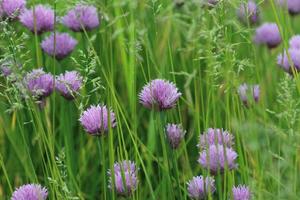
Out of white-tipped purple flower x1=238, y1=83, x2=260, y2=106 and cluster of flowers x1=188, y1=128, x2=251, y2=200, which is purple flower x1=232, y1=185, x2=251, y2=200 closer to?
cluster of flowers x1=188, y1=128, x2=251, y2=200

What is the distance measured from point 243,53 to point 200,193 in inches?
38.4

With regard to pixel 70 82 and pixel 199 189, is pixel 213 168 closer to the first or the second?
pixel 199 189

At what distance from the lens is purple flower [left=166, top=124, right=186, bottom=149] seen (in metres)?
1.11

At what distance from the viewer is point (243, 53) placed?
6.38 ft

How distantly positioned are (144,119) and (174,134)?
496 mm

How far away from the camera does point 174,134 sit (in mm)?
1109

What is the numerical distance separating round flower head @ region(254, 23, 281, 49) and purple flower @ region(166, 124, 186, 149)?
33.6 inches

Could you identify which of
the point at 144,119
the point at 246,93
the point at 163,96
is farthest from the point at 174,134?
the point at 144,119

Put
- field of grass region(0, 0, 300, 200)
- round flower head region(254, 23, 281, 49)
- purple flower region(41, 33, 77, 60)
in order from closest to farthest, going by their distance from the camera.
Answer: field of grass region(0, 0, 300, 200)
purple flower region(41, 33, 77, 60)
round flower head region(254, 23, 281, 49)

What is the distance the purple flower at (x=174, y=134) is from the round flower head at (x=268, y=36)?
2.80ft

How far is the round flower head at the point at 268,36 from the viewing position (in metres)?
1.90

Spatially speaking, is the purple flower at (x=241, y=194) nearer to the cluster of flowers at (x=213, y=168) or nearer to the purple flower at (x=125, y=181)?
the cluster of flowers at (x=213, y=168)

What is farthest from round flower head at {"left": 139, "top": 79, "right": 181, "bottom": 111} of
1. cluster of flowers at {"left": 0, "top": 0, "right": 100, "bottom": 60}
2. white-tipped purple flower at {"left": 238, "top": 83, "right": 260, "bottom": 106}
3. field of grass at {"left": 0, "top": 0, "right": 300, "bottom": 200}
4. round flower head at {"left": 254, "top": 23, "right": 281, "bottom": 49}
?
round flower head at {"left": 254, "top": 23, "right": 281, "bottom": 49}

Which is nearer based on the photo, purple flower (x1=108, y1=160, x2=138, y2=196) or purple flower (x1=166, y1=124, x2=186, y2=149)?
purple flower (x1=108, y1=160, x2=138, y2=196)
